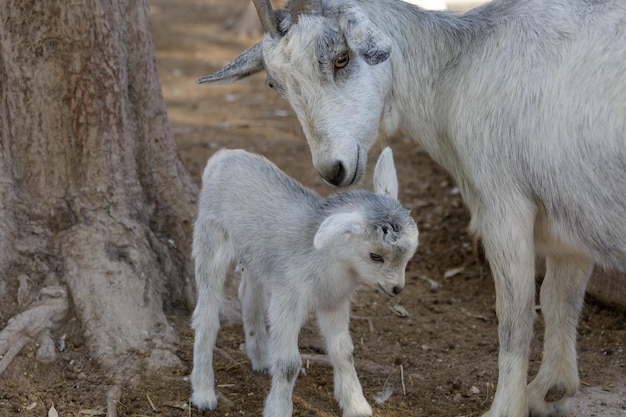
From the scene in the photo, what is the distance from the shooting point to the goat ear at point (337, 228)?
12.6 ft

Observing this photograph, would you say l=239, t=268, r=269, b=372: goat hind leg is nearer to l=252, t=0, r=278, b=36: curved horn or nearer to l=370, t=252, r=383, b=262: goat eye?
l=370, t=252, r=383, b=262: goat eye

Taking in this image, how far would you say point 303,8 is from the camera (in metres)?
4.28

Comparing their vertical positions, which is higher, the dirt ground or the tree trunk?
the tree trunk

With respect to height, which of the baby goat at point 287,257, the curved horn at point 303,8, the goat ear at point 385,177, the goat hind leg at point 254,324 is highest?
the curved horn at point 303,8

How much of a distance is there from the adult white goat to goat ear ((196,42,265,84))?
10mm

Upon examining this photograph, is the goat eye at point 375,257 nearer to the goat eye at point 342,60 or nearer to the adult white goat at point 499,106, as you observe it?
the adult white goat at point 499,106

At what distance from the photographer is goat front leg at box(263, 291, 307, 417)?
419 cm

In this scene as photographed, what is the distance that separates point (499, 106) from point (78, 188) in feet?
7.63

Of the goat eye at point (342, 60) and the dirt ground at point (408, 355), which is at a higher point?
the goat eye at point (342, 60)

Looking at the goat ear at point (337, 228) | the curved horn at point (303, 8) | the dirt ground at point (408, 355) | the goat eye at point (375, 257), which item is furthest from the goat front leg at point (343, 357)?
the curved horn at point (303, 8)

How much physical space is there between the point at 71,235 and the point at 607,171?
9.18 feet

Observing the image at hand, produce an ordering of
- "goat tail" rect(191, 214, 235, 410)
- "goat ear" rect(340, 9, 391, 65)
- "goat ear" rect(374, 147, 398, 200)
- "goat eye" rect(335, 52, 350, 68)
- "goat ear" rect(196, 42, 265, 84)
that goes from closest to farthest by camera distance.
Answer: "goat ear" rect(340, 9, 391, 65) → "goat eye" rect(335, 52, 350, 68) → "goat ear" rect(374, 147, 398, 200) → "goat tail" rect(191, 214, 235, 410) → "goat ear" rect(196, 42, 265, 84)

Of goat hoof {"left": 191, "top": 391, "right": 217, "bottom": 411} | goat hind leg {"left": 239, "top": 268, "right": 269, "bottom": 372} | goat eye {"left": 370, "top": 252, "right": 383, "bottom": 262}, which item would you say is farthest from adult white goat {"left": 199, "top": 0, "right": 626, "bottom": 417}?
goat hoof {"left": 191, "top": 391, "right": 217, "bottom": 411}

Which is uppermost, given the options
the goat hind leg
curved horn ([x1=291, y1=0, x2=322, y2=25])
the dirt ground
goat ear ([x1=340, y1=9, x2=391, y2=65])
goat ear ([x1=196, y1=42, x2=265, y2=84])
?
curved horn ([x1=291, y1=0, x2=322, y2=25])
